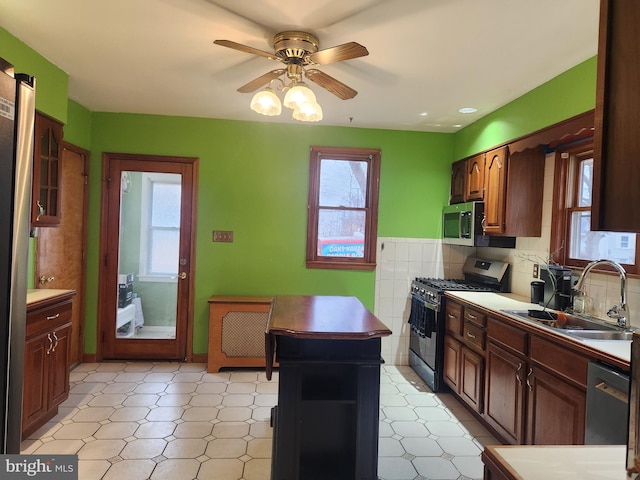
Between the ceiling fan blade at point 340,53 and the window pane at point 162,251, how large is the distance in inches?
104

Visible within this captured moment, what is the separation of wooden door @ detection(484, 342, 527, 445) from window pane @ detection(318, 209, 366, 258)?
185cm

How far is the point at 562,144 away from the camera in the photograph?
3113mm

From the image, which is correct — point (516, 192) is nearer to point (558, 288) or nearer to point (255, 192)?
point (558, 288)

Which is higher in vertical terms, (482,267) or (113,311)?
(482,267)

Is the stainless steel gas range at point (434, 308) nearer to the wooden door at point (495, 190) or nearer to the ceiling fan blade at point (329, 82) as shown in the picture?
the wooden door at point (495, 190)

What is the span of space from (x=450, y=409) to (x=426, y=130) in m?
2.77

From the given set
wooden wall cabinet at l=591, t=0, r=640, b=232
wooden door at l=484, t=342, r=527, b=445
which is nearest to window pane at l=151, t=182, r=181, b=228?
wooden door at l=484, t=342, r=527, b=445

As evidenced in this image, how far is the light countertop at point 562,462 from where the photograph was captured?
0.88 meters

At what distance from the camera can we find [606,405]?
1798 mm

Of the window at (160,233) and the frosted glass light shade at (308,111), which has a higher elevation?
the frosted glass light shade at (308,111)

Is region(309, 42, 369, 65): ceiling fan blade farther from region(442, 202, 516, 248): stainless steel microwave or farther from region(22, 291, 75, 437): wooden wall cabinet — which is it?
region(22, 291, 75, 437): wooden wall cabinet

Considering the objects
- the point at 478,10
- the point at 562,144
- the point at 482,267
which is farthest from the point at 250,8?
the point at 482,267

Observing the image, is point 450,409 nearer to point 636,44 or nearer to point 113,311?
point 636,44

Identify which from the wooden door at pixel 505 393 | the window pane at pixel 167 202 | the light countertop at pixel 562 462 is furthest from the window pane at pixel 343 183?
the light countertop at pixel 562 462
